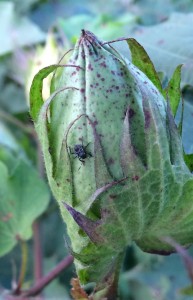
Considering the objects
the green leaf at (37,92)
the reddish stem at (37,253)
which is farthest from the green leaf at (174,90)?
the reddish stem at (37,253)

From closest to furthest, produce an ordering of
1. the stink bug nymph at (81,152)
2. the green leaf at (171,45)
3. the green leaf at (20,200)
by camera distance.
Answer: the stink bug nymph at (81,152), the green leaf at (171,45), the green leaf at (20,200)

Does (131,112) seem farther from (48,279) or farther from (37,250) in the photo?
(37,250)

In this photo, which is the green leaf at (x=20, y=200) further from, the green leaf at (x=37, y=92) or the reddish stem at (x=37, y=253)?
the green leaf at (x=37, y=92)

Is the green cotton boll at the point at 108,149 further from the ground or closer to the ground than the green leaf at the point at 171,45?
closer to the ground

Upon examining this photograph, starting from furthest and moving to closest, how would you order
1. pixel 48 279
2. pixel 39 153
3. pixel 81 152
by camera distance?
pixel 39 153, pixel 48 279, pixel 81 152

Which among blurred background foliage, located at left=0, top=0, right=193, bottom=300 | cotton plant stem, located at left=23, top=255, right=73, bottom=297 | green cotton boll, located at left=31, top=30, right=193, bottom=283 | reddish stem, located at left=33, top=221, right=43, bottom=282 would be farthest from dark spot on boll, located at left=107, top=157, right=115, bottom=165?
reddish stem, located at left=33, top=221, right=43, bottom=282

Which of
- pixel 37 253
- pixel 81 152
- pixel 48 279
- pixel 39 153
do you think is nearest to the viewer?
pixel 81 152

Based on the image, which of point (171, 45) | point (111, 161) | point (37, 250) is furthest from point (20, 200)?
point (111, 161)

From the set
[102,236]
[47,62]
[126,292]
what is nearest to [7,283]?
[126,292]
